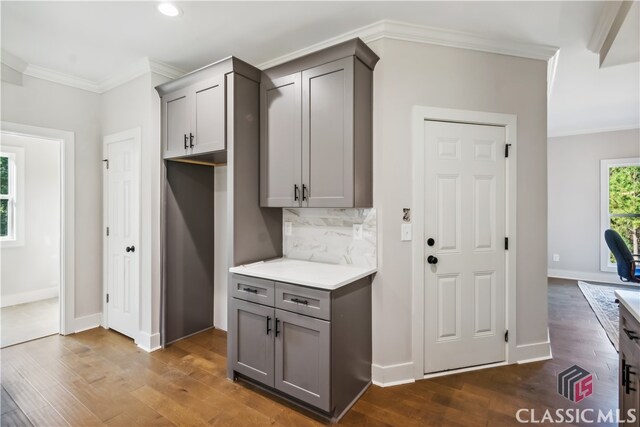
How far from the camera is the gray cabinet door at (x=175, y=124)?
9.17 feet

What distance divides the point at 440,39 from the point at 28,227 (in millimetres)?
5695

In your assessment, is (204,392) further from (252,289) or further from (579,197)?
(579,197)

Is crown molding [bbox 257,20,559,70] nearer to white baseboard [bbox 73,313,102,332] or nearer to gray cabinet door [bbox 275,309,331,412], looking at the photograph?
gray cabinet door [bbox 275,309,331,412]

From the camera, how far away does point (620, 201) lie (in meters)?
5.28

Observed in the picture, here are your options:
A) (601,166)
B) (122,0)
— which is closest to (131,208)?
(122,0)

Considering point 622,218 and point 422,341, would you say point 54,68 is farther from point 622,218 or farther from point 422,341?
point 622,218

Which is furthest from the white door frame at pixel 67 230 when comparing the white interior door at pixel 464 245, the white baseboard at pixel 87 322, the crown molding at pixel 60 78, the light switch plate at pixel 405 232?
the white interior door at pixel 464 245

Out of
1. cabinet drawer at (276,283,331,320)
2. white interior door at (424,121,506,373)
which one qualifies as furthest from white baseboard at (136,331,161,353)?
white interior door at (424,121,506,373)

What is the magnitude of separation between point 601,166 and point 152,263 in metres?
7.02

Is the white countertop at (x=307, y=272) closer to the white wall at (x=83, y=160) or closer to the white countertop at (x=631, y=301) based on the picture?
the white countertop at (x=631, y=301)

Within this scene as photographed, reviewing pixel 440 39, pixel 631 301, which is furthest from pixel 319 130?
pixel 631 301

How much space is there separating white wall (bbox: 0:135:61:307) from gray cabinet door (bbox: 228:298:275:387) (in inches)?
134

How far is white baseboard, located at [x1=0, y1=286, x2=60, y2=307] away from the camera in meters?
4.20

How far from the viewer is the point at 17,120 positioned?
117 inches
